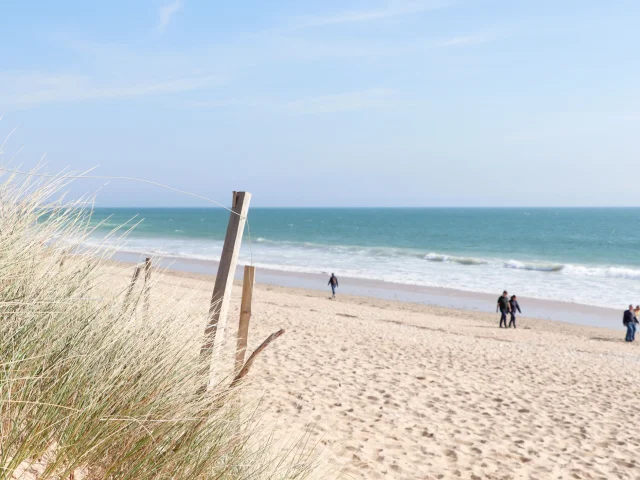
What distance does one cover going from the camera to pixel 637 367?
1249 cm

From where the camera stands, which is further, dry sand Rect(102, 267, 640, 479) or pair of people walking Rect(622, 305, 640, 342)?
pair of people walking Rect(622, 305, 640, 342)

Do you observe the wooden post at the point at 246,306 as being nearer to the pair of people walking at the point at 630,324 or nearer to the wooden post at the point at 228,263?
the wooden post at the point at 228,263

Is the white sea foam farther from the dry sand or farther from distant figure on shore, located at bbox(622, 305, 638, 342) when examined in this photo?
the dry sand

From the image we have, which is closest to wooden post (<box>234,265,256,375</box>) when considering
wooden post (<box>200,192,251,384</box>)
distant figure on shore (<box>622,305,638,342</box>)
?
wooden post (<box>200,192,251,384</box>)

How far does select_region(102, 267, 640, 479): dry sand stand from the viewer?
5695 millimetres

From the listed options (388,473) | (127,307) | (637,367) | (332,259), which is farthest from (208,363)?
Result: (332,259)

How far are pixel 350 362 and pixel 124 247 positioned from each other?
671 centimetres

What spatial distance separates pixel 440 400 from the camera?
25.9 feet

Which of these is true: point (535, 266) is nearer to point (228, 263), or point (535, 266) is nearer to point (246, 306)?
point (246, 306)

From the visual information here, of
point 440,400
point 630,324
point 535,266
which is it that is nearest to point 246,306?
point 440,400

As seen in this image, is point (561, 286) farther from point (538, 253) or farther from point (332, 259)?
point (538, 253)

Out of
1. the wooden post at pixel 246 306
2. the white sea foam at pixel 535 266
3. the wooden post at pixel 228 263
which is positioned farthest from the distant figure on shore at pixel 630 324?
the white sea foam at pixel 535 266

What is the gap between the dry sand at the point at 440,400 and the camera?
5.70 meters

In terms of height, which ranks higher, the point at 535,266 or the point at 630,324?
the point at 535,266
